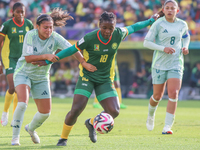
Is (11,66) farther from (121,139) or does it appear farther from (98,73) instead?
(121,139)

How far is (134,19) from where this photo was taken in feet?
70.3

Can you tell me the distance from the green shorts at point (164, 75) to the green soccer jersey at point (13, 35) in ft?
9.85

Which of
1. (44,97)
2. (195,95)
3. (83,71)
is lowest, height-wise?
(195,95)

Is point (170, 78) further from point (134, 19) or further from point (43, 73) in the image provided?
point (134, 19)

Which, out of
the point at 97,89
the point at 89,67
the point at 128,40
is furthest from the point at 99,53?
the point at 128,40

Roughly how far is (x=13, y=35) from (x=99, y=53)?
3.00 metres

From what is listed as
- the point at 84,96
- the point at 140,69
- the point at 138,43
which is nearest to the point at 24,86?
the point at 84,96

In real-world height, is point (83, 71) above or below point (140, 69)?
above

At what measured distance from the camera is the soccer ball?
541 cm

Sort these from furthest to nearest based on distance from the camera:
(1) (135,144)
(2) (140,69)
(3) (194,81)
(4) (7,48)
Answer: (2) (140,69), (3) (194,81), (4) (7,48), (1) (135,144)

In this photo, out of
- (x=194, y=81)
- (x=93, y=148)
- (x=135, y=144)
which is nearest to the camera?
(x=93, y=148)

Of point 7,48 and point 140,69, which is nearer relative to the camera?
point 7,48

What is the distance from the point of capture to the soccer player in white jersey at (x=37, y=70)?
583 centimetres

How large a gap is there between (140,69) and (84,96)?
16974mm
